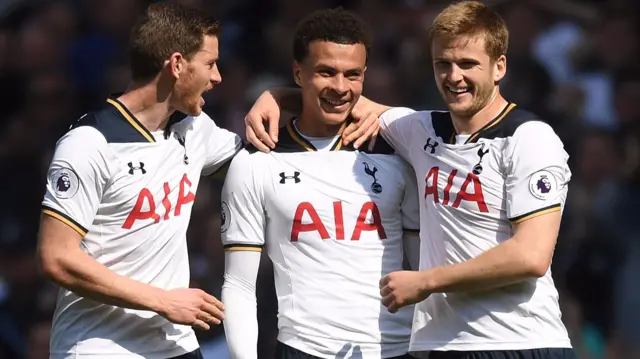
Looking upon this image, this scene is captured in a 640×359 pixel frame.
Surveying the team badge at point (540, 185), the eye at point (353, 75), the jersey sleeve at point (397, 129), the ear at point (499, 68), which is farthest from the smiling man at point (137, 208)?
the team badge at point (540, 185)

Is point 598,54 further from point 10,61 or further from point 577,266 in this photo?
point 10,61

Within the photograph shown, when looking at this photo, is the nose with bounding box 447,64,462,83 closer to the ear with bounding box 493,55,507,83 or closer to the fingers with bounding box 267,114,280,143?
the ear with bounding box 493,55,507,83

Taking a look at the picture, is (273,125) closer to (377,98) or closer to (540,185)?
(540,185)

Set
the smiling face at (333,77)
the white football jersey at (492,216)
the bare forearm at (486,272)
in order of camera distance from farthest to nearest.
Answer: the smiling face at (333,77) < the white football jersey at (492,216) < the bare forearm at (486,272)

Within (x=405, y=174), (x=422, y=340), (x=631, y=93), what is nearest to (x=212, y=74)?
(x=405, y=174)

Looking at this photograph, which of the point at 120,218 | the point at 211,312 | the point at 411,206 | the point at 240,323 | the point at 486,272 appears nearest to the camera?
the point at 486,272

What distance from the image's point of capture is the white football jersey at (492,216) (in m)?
4.77

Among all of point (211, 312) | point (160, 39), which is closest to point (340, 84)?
point (160, 39)

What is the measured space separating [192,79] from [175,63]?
96mm

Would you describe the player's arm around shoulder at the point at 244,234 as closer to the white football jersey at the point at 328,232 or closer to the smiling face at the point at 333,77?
the white football jersey at the point at 328,232

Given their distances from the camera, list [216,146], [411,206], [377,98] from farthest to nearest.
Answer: [377,98]
[216,146]
[411,206]

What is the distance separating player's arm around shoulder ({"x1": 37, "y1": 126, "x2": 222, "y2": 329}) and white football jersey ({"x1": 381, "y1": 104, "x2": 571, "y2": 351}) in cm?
90

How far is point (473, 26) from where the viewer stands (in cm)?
490

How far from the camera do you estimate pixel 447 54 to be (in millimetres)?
4930
